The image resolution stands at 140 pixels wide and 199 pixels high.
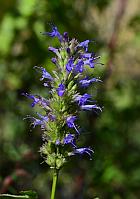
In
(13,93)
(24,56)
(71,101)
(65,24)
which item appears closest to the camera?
(71,101)

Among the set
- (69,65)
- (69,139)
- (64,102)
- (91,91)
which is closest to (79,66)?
(69,65)

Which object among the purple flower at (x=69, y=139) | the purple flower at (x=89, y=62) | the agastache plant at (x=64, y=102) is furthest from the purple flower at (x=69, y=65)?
the purple flower at (x=69, y=139)

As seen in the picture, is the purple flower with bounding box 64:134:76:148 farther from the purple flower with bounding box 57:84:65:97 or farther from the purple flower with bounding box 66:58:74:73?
the purple flower with bounding box 66:58:74:73

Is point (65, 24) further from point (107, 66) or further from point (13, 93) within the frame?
point (13, 93)

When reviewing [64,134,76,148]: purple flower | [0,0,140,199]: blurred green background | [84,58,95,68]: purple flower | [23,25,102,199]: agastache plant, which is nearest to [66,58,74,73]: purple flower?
[23,25,102,199]: agastache plant

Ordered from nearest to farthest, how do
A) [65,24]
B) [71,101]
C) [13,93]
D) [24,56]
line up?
[71,101] < [65,24] < [24,56] < [13,93]

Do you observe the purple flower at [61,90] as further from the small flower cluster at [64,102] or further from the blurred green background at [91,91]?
the blurred green background at [91,91]

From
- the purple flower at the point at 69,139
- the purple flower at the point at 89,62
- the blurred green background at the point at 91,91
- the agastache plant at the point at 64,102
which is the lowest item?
the purple flower at the point at 69,139

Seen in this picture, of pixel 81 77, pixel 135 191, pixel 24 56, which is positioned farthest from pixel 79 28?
pixel 81 77
